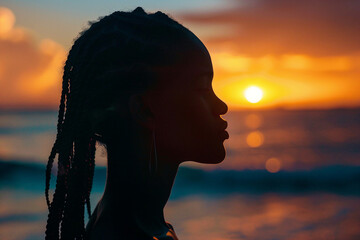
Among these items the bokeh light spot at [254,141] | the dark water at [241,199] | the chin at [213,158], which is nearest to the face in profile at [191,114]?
the chin at [213,158]

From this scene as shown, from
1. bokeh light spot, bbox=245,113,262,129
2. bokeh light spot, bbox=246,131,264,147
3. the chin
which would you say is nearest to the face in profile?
the chin

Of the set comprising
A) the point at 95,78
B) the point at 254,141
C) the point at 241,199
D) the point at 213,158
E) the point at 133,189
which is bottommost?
the point at 133,189

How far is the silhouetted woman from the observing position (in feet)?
6.33

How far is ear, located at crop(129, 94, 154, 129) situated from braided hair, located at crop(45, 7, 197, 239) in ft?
0.12

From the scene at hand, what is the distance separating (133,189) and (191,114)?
0.37m

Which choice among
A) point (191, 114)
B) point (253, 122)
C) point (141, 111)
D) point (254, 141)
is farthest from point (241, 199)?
point (253, 122)

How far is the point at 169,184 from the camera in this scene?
2.09 meters

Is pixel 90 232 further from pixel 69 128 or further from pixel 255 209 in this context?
pixel 255 209

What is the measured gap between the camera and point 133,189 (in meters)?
1.98

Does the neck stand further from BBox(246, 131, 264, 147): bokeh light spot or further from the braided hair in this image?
BBox(246, 131, 264, 147): bokeh light spot

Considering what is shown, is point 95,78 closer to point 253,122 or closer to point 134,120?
point 134,120

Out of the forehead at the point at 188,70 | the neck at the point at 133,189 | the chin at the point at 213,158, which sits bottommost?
the neck at the point at 133,189

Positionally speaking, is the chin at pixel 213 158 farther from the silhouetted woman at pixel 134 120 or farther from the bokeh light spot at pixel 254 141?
the bokeh light spot at pixel 254 141

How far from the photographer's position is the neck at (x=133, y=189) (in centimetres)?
197
